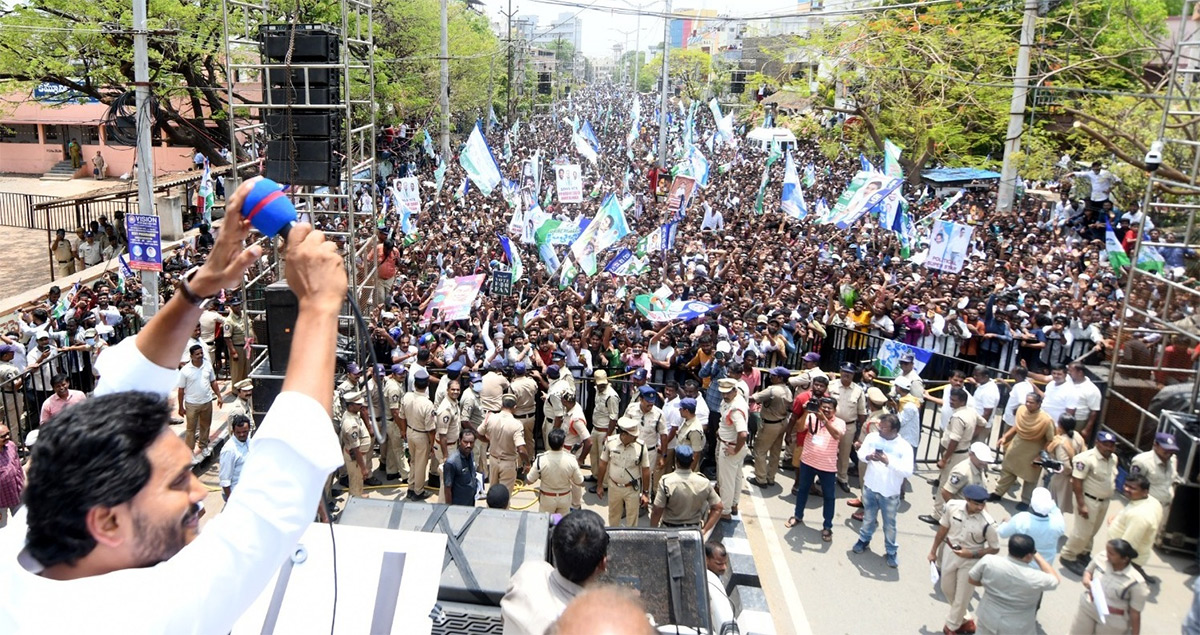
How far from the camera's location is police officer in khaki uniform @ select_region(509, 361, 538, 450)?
886 cm

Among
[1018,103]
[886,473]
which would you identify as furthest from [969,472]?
[1018,103]

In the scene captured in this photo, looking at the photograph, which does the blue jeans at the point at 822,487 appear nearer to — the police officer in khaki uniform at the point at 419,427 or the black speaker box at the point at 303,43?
the police officer in khaki uniform at the point at 419,427

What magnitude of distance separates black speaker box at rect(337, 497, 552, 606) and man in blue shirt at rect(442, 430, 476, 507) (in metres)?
3.24

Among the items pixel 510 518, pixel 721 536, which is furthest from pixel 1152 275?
pixel 510 518

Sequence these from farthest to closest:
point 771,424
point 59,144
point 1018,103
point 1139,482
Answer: point 59,144 → point 1018,103 → point 771,424 → point 1139,482

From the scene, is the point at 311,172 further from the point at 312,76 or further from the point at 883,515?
the point at 883,515

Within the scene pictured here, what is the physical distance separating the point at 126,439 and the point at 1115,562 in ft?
19.7

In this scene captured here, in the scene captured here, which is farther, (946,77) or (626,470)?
(946,77)

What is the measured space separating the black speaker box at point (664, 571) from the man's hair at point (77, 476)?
9.12 feet

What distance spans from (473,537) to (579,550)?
0.58m

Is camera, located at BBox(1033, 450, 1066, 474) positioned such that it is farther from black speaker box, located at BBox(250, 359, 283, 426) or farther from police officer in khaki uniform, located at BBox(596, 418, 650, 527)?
black speaker box, located at BBox(250, 359, 283, 426)

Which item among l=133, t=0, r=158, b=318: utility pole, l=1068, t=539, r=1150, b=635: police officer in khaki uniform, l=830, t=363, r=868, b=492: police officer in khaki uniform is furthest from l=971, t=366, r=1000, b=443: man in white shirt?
l=133, t=0, r=158, b=318: utility pole

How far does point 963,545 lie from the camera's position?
628 centimetres

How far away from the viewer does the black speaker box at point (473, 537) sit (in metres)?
3.55
